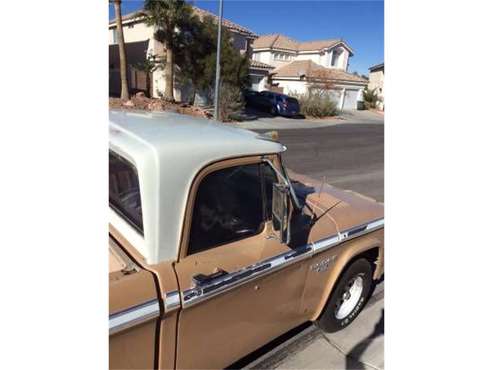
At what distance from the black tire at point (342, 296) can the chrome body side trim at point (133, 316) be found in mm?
1395

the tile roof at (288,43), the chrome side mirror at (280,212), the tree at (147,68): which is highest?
the tile roof at (288,43)

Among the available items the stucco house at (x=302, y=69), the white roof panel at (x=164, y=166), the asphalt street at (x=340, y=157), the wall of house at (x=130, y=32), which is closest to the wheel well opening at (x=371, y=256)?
the white roof panel at (x=164, y=166)

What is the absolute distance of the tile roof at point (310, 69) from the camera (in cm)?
1186

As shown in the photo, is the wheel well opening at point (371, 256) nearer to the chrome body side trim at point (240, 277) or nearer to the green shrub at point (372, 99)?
the chrome body side trim at point (240, 277)

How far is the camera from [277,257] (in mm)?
1675

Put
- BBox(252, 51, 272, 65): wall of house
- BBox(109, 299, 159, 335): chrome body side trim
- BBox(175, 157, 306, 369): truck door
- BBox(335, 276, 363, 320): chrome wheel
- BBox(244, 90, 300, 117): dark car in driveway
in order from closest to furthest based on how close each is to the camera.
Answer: BBox(109, 299, 159, 335): chrome body side trim → BBox(175, 157, 306, 369): truck door → BBox(335, 276, 363, 320): chrome wheel → BBox(244, 90, 300, 117): dark car in driveway → BBox(252, 51, 272, 65): wall of house

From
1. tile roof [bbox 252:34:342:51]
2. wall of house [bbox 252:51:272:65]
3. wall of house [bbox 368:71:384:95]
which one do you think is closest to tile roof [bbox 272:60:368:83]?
wall of house [bbox 252:51:272:65]

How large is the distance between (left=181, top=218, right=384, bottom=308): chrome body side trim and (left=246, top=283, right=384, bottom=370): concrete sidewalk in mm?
757

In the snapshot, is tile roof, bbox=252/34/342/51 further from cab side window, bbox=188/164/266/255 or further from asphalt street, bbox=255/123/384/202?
cab side window, bbox=188/164/266/255

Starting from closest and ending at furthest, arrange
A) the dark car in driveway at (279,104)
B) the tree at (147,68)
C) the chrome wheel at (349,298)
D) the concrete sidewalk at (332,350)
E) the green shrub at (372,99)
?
1. the concrete sidewalk at (332,350)
2. the chrome wheel at (349,298)
3. the green shrub at (372,99)
4. the tree at (147,68)
5. the dark car in driveway at (279,104)

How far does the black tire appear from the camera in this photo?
2.28m
